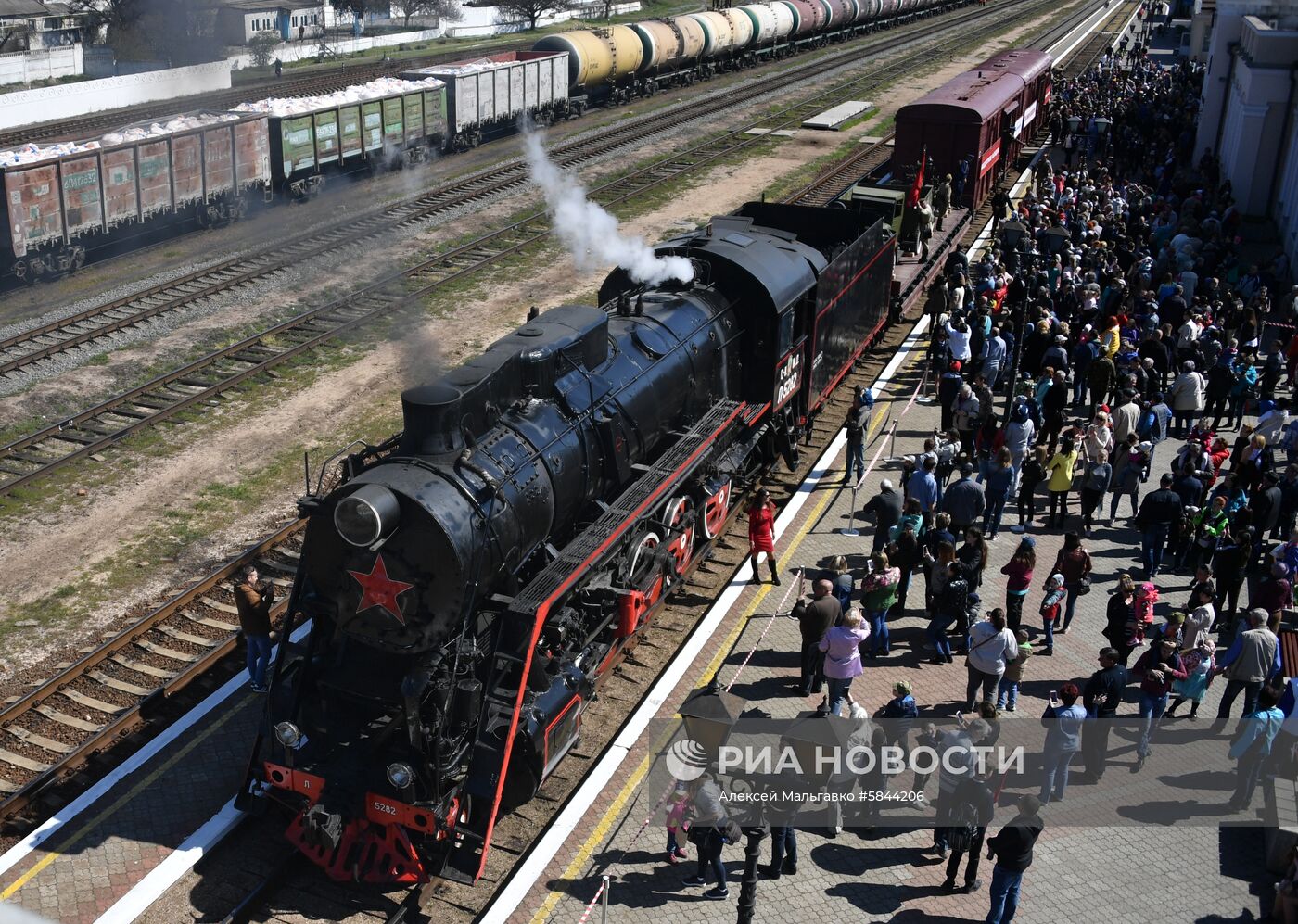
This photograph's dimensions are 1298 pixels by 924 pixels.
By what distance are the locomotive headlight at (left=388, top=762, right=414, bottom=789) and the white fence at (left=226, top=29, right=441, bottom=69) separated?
3563cm

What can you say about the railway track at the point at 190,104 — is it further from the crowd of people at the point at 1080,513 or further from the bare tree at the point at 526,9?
the crowd of people at the point at 1080,513

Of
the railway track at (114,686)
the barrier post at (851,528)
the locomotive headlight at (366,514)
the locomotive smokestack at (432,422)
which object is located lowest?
the railway track at (114,686)

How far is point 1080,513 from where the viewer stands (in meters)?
16.2

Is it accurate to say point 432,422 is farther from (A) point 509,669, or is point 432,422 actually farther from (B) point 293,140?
(B) point 293,140

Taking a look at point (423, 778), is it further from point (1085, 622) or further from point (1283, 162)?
point (1283, 162)

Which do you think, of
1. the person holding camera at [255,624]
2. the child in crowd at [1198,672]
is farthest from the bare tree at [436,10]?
the child in crowd at [1198,672]

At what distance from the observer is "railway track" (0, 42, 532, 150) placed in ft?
122

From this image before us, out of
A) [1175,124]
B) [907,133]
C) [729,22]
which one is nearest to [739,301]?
[907,133]

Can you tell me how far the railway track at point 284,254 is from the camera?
21.7 meters

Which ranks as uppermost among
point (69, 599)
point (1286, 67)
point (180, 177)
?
point (1286, 67)

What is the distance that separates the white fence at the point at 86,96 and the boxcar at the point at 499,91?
23.3 ft

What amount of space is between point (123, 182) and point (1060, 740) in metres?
24.2

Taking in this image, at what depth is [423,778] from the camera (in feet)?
31.0

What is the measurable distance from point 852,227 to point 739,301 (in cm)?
543
